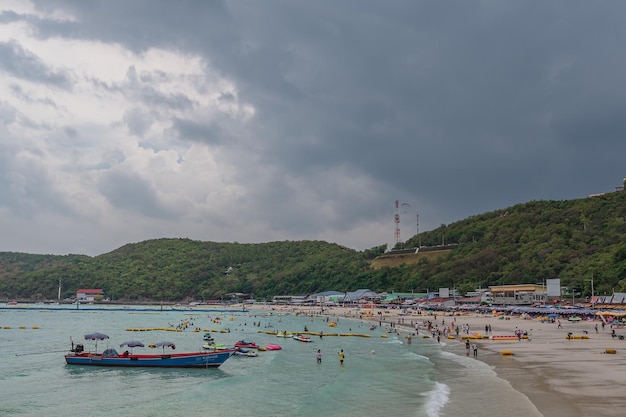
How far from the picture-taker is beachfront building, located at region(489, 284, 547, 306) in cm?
13138

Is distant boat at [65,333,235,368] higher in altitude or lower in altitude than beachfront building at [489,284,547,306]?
lower

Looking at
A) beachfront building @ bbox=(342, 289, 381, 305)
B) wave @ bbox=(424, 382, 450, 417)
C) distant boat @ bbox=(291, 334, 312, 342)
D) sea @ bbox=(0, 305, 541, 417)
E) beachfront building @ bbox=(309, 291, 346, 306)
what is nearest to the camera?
wave @ bbox=(424, 382, 450, 417)

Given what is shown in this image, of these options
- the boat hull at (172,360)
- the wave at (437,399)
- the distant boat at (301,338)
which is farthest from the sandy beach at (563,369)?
the boat hull at (172,360)

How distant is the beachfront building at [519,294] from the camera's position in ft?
431

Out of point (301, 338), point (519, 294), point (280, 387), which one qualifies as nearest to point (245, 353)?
point (301, 338)

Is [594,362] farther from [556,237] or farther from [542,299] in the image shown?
[556,237]

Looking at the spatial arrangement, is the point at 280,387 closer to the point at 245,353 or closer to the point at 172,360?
the point at 172,360

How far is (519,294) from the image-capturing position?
136 metres

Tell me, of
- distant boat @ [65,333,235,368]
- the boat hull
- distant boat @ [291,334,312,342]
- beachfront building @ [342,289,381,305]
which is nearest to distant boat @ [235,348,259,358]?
distant boat @ [65,333,235,368]

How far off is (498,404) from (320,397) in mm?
10666

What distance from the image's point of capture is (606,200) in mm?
198500

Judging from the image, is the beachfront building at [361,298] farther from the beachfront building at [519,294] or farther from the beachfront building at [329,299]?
the beachfront building at [519,294]

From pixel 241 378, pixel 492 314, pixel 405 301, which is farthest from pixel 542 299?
pixel 241 378

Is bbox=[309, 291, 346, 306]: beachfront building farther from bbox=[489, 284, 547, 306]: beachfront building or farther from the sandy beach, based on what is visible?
the sandy beach
